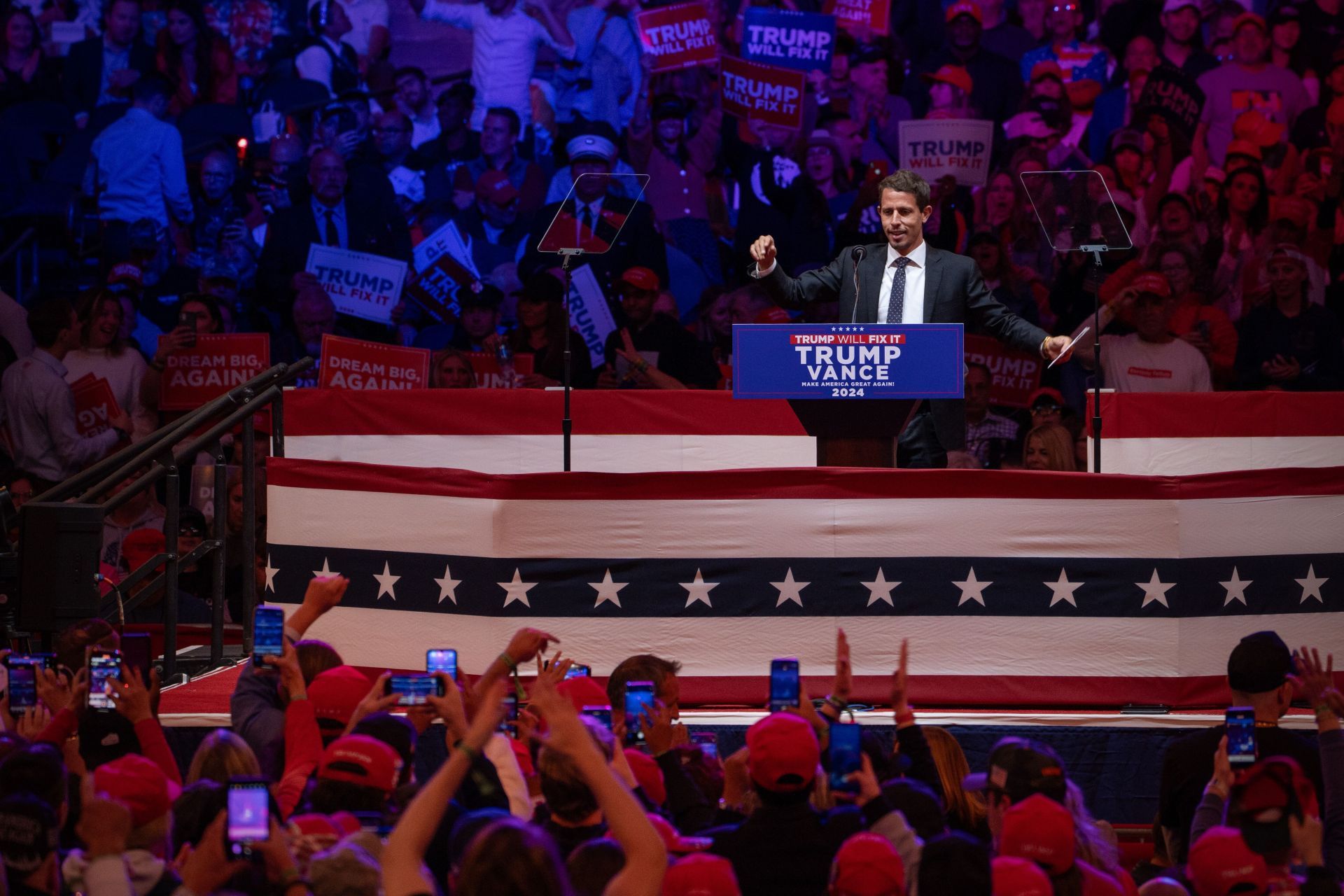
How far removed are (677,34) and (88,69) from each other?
4.45 metres

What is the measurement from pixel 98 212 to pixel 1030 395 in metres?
6.77

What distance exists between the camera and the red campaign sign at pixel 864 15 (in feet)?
36.9

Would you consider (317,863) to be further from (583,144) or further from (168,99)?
(168,99)

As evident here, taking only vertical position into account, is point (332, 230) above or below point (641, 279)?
above

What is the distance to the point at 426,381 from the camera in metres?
9.50

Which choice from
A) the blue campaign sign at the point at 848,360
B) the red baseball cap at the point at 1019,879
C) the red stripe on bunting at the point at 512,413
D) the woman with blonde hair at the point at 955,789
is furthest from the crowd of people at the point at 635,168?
the red baseball cap at the point at 1019,879

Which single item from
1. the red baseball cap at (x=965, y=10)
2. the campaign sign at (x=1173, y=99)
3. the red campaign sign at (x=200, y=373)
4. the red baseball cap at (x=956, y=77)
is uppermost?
the red baseball cap at (x=965, y=10)

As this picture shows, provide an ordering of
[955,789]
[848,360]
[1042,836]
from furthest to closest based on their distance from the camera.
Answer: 1. [848,360]
2. [955,789]
3. [1042,836]

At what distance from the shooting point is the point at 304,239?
11047mm

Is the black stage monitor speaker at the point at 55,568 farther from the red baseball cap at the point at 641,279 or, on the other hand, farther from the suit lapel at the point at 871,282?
the red baseball cap at the point at 641,279

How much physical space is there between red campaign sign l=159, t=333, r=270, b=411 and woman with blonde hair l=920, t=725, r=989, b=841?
621 cm

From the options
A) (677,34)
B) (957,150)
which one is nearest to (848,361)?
(957,150)

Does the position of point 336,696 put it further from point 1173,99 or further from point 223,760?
point 1173,99

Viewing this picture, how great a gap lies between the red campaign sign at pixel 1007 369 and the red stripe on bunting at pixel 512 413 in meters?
1.62
